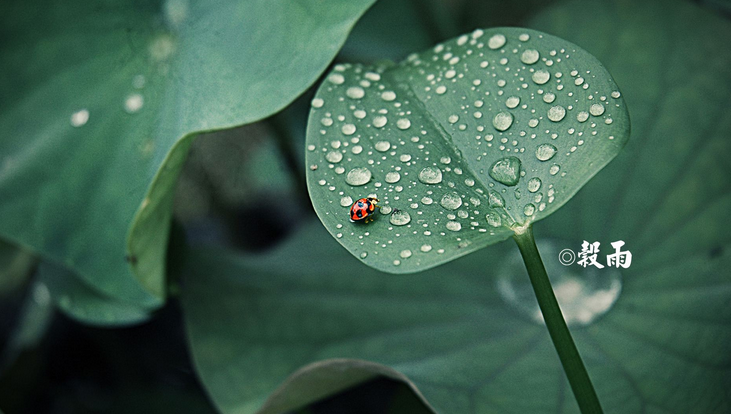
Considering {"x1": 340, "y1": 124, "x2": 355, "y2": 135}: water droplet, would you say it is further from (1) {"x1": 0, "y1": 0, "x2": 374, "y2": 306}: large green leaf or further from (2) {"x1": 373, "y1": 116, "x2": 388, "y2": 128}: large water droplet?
(1) {"x1": 0, "y1": 0, "x2": 374, "y2": 306}: large green leaf

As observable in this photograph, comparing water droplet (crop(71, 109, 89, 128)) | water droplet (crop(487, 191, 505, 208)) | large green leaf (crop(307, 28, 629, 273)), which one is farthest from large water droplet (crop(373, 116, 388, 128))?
water droplet (crop(71, 109, 89, 128))

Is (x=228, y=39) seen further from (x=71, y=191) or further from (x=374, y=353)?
(x=374, y=353)

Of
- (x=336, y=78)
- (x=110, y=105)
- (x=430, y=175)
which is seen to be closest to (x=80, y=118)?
(x=110, y=105)

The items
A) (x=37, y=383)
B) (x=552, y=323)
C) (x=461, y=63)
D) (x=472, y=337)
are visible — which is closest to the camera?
(x=552, y=323)

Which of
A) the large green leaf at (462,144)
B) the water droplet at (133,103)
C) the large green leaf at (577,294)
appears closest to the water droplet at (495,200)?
the large green leaf at (462,144)

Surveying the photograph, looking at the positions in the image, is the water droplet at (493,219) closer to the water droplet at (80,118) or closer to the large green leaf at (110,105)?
the large green leaf at (110,105)

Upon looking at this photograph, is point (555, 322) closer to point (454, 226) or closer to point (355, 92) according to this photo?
point (454, 226)

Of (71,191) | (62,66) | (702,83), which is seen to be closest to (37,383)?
(71,191)
